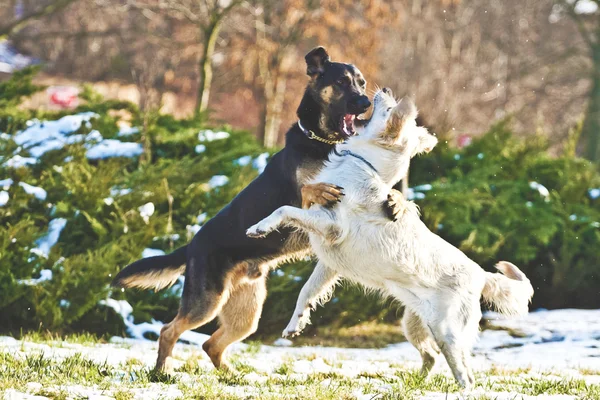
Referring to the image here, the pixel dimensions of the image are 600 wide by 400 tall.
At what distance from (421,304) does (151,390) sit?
1.79 metres

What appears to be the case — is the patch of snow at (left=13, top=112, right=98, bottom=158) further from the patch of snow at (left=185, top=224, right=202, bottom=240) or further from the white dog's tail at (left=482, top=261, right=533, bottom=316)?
the white dog's tail at (left=482, top=261, right=533, bottom=316)

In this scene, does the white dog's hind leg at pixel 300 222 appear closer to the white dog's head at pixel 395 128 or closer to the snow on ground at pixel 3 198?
the white dog's head at pixel 395 128

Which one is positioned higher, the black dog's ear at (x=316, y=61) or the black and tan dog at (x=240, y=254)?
the black dog's ear at (x=316, y=61)

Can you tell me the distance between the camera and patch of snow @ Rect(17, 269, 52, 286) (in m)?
7.73

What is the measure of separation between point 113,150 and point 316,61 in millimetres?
3816

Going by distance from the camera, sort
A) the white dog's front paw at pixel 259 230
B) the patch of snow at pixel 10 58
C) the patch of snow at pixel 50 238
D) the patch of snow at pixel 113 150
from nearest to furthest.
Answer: the white dog's front paw at pixel 259 230 → the patch of snow at pixel 50 238 → the patch of snow at pixel 113 150 → the patch of snow at pixel 10 58

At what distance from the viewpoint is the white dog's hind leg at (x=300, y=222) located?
5.21 metres

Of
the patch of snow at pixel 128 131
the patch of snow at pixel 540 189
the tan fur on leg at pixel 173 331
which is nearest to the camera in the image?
the tan fur on leg at pixel 173 331

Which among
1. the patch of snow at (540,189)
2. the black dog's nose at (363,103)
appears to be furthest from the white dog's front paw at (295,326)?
the patch of snow at (540,189)

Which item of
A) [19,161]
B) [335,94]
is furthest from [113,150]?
[335,94]

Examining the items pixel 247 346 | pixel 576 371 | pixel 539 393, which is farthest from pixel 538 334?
pixel 539 393

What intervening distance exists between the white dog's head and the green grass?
157cm

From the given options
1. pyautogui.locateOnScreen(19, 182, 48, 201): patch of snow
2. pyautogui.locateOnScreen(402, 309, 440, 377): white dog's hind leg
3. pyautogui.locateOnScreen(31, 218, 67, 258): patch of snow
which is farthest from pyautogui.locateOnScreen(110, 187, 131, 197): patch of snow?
pyautogui.locateOnScreen(402, 309, 440, 377): white dog's hind leg

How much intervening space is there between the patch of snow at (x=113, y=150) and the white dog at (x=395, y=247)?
4.91 m
